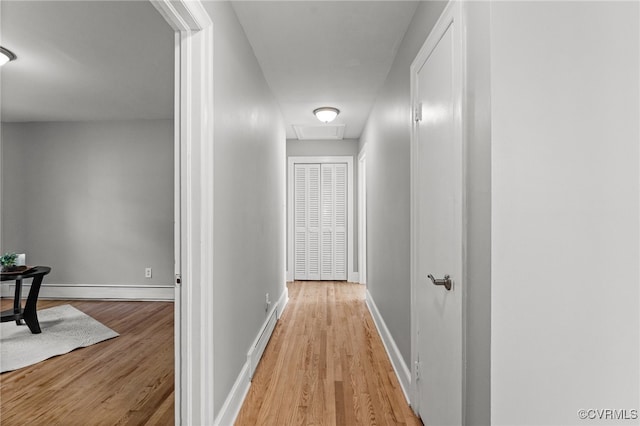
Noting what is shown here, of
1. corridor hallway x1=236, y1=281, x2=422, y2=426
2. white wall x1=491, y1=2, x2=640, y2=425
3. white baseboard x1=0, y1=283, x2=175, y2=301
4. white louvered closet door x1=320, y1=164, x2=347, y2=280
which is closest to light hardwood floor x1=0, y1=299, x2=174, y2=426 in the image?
corridor hallway x1=236, y1=281, x2=422, y2=426

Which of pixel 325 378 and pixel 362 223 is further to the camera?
pixel 362 223

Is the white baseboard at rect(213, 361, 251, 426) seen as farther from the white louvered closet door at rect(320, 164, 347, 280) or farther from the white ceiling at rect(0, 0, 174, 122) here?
the white louvered closet door at rect(320, 164, 347, 280)

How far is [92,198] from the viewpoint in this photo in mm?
4902

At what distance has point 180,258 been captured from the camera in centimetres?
160

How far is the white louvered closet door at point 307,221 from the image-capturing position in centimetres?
605

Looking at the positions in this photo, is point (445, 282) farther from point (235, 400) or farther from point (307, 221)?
point (307, 221)

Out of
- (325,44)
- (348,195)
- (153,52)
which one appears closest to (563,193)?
(325,44)

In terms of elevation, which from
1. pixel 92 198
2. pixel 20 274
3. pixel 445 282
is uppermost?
pixel 92 198

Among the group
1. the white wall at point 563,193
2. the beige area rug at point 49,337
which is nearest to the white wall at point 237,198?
the white wall at point 563,193

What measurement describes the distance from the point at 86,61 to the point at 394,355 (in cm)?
336

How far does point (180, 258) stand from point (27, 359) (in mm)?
2378

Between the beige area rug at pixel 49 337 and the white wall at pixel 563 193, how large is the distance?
3.44 meters

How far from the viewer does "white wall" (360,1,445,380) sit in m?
2.31

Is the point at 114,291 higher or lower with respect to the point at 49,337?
higher
